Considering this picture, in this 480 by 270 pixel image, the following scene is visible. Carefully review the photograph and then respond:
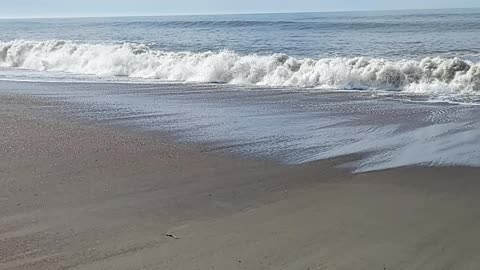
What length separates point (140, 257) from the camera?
3.60 metres

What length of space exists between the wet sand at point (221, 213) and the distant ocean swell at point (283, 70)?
7.77 m

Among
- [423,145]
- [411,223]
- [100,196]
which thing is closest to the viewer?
[411,223]

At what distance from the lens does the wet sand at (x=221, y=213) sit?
3.60 meters

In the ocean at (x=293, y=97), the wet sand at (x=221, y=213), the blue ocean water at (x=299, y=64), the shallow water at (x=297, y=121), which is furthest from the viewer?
the blue ocean water at (x=299, y=64)

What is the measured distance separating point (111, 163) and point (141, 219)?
197cm

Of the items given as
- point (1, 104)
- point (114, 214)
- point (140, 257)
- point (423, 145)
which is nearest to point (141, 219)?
point (114, 214)

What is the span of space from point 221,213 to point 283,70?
35.6 feet

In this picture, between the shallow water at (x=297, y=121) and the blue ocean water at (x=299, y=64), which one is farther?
the blue ocean water at (x=299, y=64)

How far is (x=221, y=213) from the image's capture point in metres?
4.49

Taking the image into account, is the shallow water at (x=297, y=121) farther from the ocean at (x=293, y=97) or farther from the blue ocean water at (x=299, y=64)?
the blue ocean water at (x=299, y=64)

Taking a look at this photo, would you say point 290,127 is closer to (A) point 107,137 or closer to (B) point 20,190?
(A) point 107,137

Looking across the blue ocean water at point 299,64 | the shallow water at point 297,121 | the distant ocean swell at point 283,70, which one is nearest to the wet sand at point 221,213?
the shallow water at point 297,121

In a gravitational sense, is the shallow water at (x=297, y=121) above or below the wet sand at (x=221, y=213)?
below

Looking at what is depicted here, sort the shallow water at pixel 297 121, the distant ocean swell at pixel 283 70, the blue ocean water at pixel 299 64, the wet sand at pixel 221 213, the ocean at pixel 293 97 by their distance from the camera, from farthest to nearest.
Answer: the blue ocean water at pixel 299 64 → the distant ocean swell at pixel 283 70 → the ocean at pixel 293 97 → the shallow water at pixel 297 121 → the wet sand at pixel 221 213
